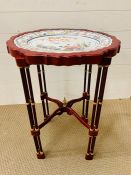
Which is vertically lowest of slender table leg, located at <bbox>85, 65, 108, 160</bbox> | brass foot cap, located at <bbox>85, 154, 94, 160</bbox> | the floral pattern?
brass foot cap, located at <bbox>85, 154, 94, 160</bbox>

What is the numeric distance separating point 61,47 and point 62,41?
0.36ft

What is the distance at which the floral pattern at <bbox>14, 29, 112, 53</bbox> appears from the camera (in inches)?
37.8

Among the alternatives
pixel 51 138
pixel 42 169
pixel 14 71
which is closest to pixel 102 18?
pixel 14 71

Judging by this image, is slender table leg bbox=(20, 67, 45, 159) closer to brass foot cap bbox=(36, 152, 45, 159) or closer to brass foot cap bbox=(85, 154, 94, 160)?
brass foot cap bbox=(36, 152, 45, 159)

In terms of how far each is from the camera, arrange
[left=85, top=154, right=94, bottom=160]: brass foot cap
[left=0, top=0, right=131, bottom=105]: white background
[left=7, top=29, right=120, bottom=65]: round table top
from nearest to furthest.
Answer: [left=7, top=29, right=120, bottom=65]: round table top, [left=85, top=154, right=94, bottom=160]: brass foot cap, [left=0, top=0, right=131, bottom=105]: white background

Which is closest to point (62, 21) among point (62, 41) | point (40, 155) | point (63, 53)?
point (62, 41)

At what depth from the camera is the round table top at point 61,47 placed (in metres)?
0.87

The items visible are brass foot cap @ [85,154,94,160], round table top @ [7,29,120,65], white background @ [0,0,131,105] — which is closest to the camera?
round table top @ [7,29,120,65]

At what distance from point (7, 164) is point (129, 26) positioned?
101cm

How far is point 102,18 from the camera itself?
1383 millimetres

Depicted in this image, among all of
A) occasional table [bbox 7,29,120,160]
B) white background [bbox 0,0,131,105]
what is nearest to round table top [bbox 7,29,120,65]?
occasional table [bbox 7,29,120,160]

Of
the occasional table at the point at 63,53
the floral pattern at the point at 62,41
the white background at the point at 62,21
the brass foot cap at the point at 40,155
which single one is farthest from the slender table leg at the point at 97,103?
the white background at the point at 62,21

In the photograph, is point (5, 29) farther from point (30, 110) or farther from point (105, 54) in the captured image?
point (105, 54)

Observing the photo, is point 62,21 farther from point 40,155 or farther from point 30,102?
point 40,155
